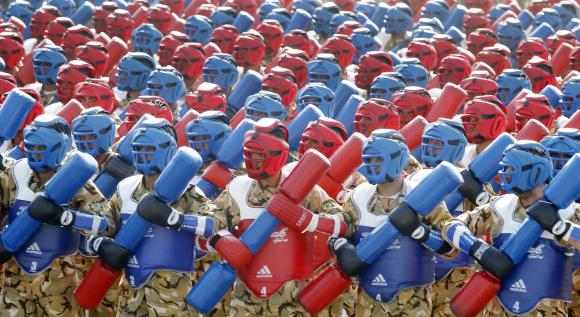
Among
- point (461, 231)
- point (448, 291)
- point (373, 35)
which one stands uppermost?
point (461, 231)

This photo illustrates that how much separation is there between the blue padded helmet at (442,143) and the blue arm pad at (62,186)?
3.46 meters

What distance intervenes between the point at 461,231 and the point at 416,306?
90 cm

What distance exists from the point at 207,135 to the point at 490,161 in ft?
10.0

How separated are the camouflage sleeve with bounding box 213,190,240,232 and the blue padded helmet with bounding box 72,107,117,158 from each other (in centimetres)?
228

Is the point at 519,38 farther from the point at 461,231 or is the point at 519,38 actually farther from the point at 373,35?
the point at 461,231

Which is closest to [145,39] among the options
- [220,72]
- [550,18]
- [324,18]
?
[220,72]

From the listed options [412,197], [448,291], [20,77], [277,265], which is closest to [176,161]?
[277,265]

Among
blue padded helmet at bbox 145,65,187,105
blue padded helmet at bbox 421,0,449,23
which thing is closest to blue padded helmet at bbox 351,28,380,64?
blue padded helmet at bbox 421,0,449,23

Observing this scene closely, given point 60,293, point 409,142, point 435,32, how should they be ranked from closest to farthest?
point 60,293
point 409,142
point 435,32

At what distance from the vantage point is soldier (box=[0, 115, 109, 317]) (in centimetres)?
1213

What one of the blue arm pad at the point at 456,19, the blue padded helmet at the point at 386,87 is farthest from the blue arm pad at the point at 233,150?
the blue arm pad at the point at 456,19

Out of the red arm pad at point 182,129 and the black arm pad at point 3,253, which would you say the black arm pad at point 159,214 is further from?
the red arm pad at point 182,129

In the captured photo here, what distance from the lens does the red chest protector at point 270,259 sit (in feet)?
38.0

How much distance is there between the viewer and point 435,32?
2378 cm
